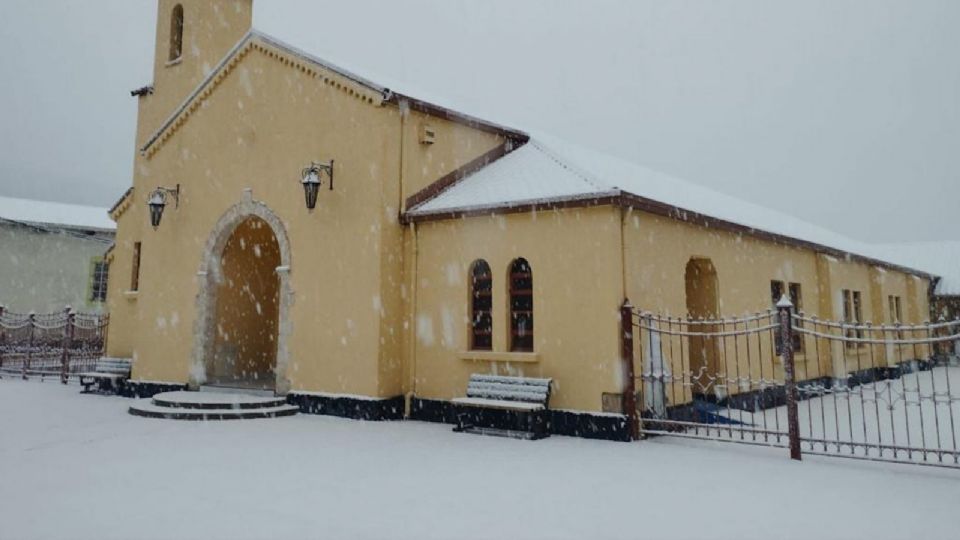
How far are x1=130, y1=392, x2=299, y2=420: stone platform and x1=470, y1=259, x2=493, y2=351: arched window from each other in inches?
148

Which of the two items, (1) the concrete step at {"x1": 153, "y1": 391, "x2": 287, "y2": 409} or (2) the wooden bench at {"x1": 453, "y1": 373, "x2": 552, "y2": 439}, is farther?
(1) the concrete step at {"x1": 153, "y1": 391, "x2": 287, "y2": 409}

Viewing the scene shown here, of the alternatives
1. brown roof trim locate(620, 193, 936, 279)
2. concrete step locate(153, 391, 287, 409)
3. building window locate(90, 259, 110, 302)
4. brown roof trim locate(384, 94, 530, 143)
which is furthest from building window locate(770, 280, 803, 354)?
building window locate(90, 259, 110, 302)

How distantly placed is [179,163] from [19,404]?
6151 millimetres

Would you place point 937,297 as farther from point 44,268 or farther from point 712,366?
point 44,268

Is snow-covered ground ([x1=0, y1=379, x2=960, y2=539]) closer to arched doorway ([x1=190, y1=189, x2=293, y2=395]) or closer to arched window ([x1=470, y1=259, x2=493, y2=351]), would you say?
arched window ([x1=470, y1=259, x2=493, y2=351])

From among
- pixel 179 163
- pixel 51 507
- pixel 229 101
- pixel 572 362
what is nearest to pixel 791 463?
pixel 572 362

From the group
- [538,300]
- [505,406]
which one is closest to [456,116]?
[538,300]

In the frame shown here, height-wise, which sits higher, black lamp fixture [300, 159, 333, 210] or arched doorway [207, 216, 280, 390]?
black lamp fixture [300, 159, 333, 210]

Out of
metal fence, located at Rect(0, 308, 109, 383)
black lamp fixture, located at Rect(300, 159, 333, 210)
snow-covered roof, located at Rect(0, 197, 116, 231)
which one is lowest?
metal fence, located at Rect(0, 308, 109, 383)

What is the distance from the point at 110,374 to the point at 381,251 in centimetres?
861

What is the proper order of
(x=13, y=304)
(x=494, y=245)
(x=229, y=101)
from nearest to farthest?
1. (x=494, y=245)
2. (x=229, y=101)
3. (x=13, y=304)

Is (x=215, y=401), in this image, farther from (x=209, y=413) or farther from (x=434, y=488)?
(x=434, y=488)

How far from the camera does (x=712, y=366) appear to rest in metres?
13.9

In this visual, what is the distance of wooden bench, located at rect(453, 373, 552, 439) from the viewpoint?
1021 cm
